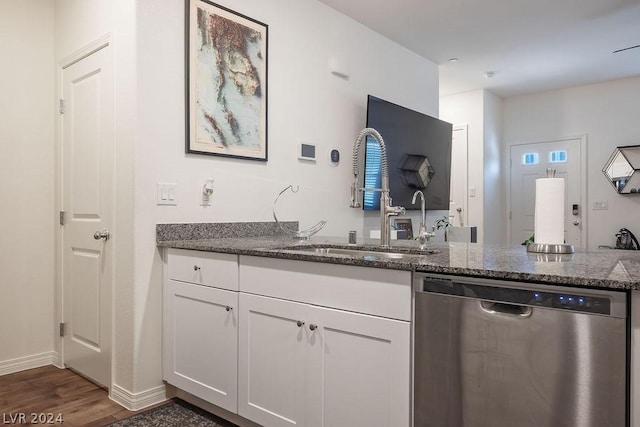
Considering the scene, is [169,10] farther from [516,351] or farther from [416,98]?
[416,98]

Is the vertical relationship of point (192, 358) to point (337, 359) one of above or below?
below

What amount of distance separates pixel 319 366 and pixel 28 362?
2.21 metres

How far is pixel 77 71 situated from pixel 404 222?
9.30 feet

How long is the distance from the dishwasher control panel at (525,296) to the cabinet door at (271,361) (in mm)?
581

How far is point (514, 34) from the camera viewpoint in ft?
12.7

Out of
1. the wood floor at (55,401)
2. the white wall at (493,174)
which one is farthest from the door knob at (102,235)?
the white wall at (493,174)

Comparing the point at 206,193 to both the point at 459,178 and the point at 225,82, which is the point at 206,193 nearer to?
the point at 225,82

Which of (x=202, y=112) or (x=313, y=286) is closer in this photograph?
(x=313, y=286)

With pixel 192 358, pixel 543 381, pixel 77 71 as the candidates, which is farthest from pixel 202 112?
pixel 543 381

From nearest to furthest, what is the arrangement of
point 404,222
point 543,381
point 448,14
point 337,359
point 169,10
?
1. point 543,381
2. point 337,359
3. point 169,10
4. point 448,14
5. point 404,222

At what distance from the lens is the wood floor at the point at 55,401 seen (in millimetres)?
2115

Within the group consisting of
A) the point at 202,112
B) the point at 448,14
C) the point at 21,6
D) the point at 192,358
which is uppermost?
the point at 448,14

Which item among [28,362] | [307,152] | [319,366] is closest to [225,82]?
[307,152]

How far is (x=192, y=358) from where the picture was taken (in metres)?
2.14
